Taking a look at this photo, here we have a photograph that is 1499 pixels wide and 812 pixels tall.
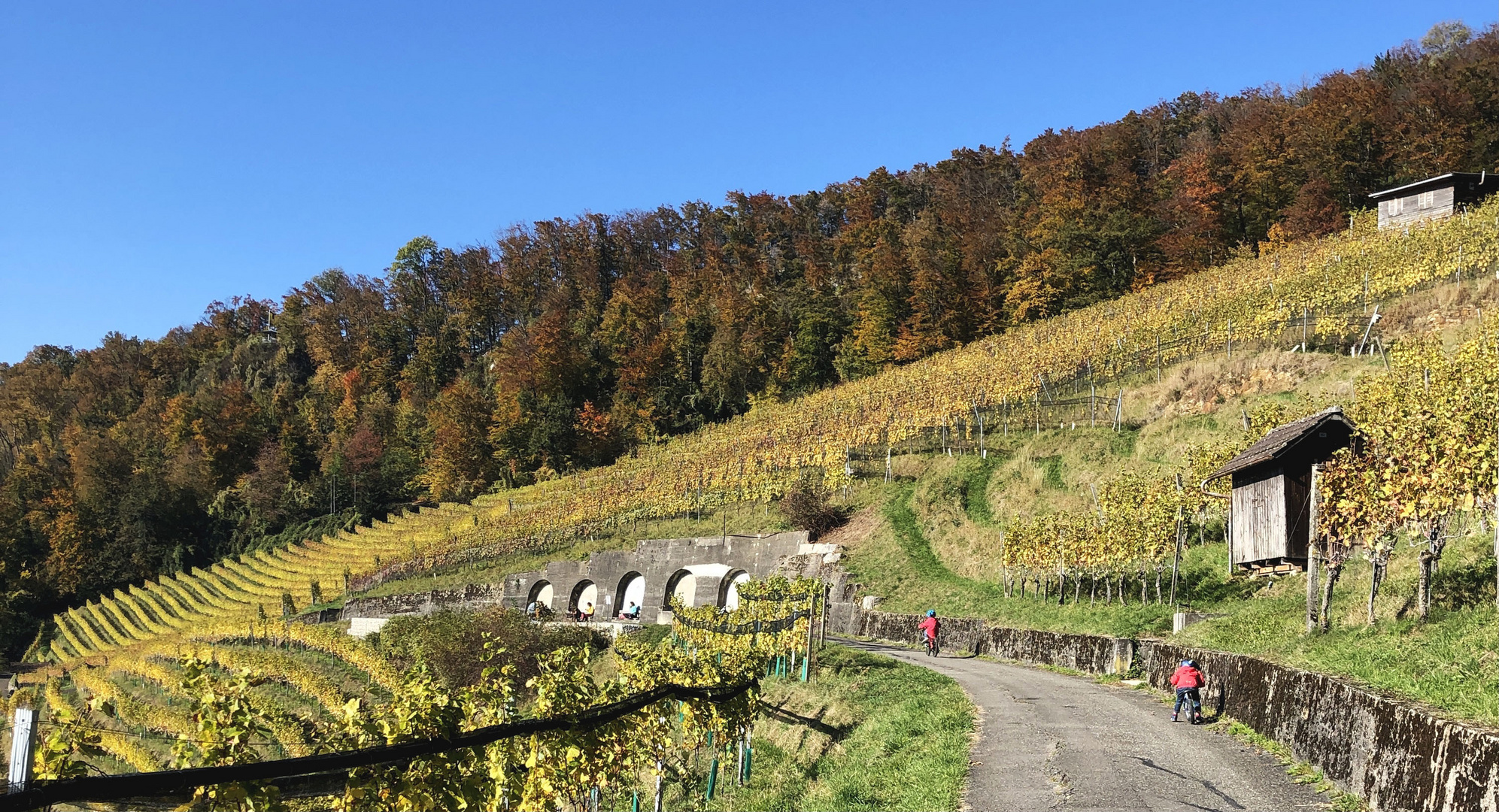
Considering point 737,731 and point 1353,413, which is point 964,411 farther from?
point 737,731

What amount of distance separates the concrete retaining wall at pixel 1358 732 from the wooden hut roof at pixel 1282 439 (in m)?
3.01

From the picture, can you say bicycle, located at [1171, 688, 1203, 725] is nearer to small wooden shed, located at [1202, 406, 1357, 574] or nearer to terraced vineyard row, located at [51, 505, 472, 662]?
small wooden shed, located at [1202, 406, 1357, 574]

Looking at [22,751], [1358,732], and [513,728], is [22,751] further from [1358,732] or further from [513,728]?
[1358,732]

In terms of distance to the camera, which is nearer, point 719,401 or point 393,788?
point 393,788

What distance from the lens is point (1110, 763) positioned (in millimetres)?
10055

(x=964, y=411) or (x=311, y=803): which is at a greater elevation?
(x=964, y=411)

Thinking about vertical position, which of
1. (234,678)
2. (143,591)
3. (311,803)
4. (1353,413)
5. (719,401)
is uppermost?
(719,401)

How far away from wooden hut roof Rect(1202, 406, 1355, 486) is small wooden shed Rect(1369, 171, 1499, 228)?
3362cm

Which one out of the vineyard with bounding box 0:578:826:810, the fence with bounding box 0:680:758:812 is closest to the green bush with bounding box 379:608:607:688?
the vineyard with bounding box 0:578:826:810

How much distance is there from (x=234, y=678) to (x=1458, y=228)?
41059 millimetres

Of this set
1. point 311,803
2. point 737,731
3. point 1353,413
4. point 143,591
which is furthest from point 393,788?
point 143,591

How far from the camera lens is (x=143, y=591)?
61406 millimetres

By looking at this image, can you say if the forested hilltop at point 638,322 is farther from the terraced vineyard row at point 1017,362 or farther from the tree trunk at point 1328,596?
the tree trunk at point 1328,596

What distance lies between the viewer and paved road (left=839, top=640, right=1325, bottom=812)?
873 cm
